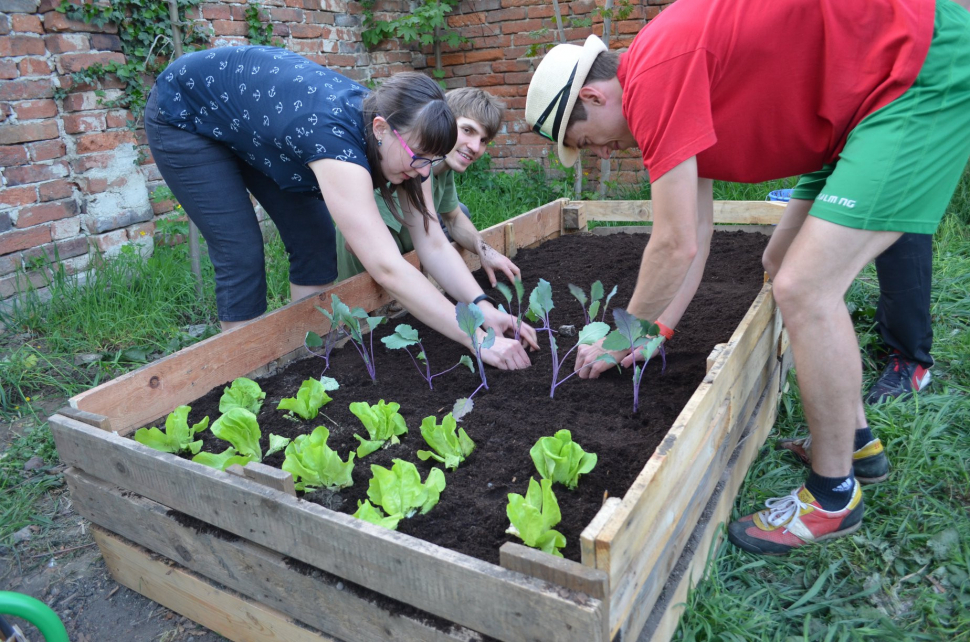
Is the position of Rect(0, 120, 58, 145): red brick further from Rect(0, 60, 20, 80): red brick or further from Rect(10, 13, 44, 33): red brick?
Rect(10, 13, 44, 33): red brick

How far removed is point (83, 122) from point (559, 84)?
9.76 feet

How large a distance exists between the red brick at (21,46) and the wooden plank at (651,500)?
3.51 m

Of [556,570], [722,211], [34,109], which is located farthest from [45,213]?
[722,211]

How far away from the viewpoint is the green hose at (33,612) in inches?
41.9

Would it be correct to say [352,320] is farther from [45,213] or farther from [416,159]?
[45,213]

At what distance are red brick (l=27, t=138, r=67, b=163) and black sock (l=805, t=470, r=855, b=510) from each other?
3679 millimetres

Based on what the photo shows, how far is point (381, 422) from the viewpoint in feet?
5.74

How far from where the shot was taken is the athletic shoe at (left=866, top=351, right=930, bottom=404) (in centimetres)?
231

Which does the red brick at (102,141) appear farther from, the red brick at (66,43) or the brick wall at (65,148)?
the red brick at (66,43)

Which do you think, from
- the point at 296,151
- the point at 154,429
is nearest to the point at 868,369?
the point at 296,151

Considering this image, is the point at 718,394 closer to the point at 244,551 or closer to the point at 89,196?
the point at 244,551

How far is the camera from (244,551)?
4.59 ft

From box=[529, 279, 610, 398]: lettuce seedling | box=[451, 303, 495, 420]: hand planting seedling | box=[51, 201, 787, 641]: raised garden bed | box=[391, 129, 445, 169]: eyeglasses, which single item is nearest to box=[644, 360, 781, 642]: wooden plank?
box=[51, 201, 787, 641]: raised garden bed

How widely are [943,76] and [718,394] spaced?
83cm
